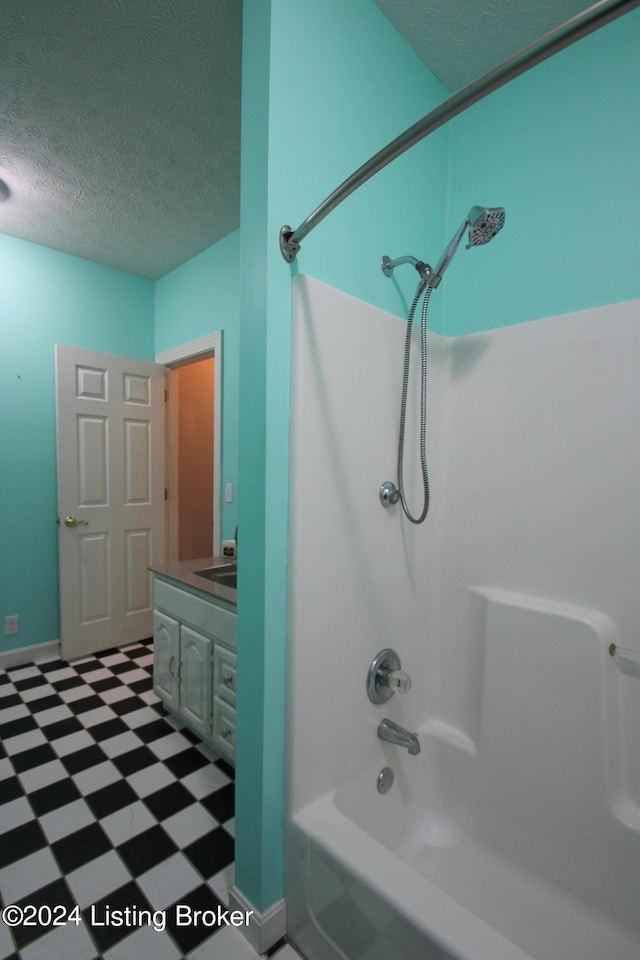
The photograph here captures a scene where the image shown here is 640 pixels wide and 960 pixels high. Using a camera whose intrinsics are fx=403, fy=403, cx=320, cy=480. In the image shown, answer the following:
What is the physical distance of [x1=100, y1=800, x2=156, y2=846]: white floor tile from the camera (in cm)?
137

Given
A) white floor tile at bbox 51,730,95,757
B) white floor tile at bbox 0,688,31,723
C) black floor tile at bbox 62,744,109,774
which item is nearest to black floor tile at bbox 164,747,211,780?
black floor tile at bbox 62,744,109,774

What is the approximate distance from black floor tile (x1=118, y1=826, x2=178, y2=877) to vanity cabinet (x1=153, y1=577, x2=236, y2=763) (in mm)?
325

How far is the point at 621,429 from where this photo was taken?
110cm

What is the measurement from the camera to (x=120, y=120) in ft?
5.22

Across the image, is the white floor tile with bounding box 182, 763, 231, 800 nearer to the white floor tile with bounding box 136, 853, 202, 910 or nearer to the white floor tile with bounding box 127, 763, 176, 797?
the white floor tile with bounding box 127, 763, 176, 797

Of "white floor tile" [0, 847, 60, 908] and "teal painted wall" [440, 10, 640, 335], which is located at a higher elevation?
"teal painted wall" [440, 10, 640, 335]

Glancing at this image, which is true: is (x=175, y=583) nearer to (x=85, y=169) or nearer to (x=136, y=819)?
(x=136, y=819)

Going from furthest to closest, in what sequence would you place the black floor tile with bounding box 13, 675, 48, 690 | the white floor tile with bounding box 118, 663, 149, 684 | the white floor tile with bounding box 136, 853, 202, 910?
the white floor tile with bounding box 118, 663, 149, 684 < the black floor tile with bounding box 13, 675, 48, 690 < the white floor tile with bounding box 136, 853, 202, 910

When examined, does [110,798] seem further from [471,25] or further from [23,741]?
[471,25]

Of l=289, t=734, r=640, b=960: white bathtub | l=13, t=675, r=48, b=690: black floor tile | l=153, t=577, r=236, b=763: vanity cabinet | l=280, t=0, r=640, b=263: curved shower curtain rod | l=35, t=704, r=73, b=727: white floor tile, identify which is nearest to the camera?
l=280, t=0, r=640, b=263: curved shower curtain rod

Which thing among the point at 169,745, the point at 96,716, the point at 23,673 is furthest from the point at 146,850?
the point at 23,673

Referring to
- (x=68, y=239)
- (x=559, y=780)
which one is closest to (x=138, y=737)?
(x=559, y=780)

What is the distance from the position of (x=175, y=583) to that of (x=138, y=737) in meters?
0.73

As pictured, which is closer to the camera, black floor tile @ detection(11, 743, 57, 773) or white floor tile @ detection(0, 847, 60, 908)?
white floor tile @ detection(0, 847, 60, 908)
